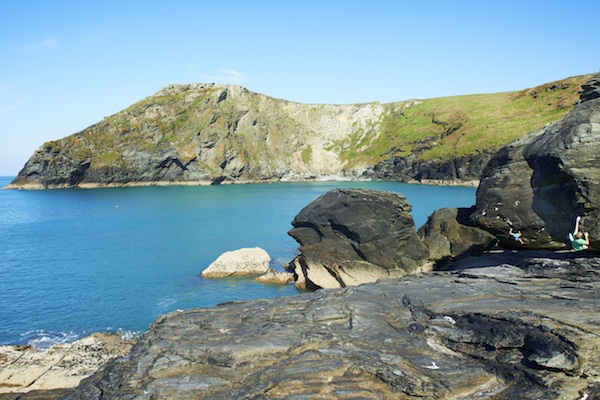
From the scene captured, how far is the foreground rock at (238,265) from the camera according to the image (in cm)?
3797

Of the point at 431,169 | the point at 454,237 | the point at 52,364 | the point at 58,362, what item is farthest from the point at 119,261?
the point at 431,169

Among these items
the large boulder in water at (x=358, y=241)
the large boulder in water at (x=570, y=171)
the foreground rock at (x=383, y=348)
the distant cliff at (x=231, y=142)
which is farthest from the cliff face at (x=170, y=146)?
the foreground rock at (x=383, y=348)

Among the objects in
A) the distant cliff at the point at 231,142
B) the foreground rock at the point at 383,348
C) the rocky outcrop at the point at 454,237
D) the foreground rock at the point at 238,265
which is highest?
the distant cliff at the point at 231,142

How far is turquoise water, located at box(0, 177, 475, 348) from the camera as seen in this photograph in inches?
1140

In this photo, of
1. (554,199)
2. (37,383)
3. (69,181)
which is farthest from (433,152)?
(37,383)

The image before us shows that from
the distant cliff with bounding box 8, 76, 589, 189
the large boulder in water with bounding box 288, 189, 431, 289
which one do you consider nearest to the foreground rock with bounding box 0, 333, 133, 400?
the large boulder in water with bounding box 288, 189, 431, 289

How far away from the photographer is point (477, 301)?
14797 mm

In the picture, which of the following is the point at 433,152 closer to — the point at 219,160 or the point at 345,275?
the point at 219,160

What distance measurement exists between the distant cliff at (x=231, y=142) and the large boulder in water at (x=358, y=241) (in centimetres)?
11625

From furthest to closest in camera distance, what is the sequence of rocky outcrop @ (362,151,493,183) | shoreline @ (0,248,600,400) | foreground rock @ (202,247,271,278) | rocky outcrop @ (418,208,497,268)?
1. rocky outcrop @ (362,151,493,183)
2. foreground rock @ (202,247,271,278)
3. rocky outcrop @ (418,208,497,268)
4. shoreline @ (0,248,600,400)

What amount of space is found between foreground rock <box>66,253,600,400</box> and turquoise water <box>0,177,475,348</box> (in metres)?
15.0

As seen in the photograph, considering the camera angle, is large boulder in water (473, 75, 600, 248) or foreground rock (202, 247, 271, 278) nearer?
large boulder in water (473, 75, 600, 248)

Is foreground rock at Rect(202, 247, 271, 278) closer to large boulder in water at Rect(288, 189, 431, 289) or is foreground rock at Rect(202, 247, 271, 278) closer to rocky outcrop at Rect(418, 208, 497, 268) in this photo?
large boulder in water at Rect(288, 189, 431, 289)

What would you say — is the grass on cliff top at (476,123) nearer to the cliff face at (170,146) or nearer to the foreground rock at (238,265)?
the cliff face at (170,146)
